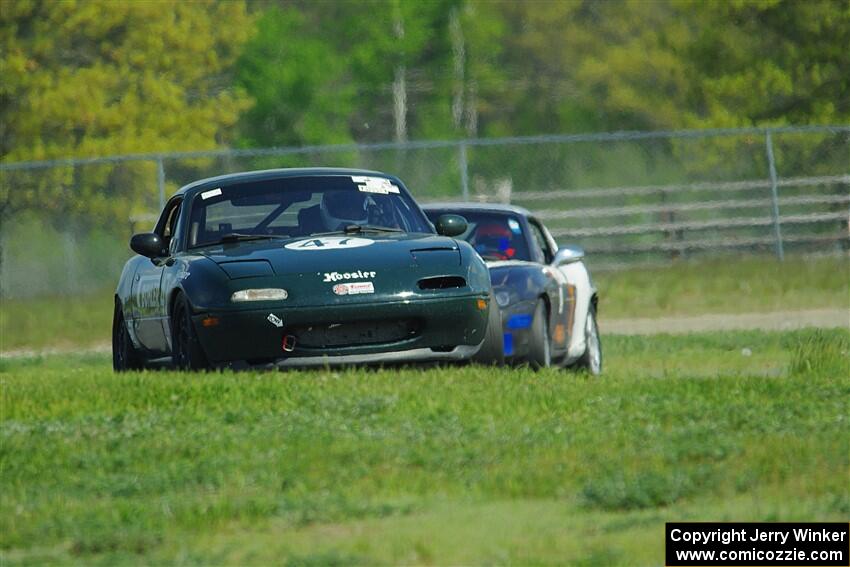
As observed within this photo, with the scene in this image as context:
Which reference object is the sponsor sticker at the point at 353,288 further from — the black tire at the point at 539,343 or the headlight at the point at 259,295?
the black tire at the point at 539,343

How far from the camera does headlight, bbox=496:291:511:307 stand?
13477 millimetres

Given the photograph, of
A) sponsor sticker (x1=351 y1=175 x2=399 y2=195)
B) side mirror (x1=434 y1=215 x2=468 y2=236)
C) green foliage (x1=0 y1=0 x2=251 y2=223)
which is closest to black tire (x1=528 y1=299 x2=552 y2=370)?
side mirror (x1=434 y1=215 x2=468 y2=236)

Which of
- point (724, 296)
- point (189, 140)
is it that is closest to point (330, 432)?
point (724, 296)

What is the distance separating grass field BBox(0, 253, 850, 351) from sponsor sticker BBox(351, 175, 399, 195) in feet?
34.9

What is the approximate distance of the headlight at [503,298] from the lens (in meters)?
13.5

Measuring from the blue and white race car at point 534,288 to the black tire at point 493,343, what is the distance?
0.75 meters

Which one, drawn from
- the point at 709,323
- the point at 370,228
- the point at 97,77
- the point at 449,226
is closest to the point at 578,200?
the point at 97,77

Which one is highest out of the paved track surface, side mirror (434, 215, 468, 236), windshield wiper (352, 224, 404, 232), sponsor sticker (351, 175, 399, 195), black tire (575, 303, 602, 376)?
sponsor sticker (351, 175, 399, 195)

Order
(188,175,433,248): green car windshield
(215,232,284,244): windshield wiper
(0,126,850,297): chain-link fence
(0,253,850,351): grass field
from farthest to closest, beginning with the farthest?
(0,126,850,297): chain-link fence
(0,253,850,351): grass field
(188,175,433,248): green car windshield
(215,232,284,244): windshield wiper

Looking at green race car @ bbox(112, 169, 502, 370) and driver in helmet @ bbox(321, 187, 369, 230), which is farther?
driver in helmet @ bbox(321, 187, 369, 230)

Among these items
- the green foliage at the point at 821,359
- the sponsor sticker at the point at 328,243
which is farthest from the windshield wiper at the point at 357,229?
the green foliage at the point at 821,359

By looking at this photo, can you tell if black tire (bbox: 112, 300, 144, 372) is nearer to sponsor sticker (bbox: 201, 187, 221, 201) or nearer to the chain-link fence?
sponsor sticker (bbox: 201, 187, 221, 201)

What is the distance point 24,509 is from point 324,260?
4382 mm
